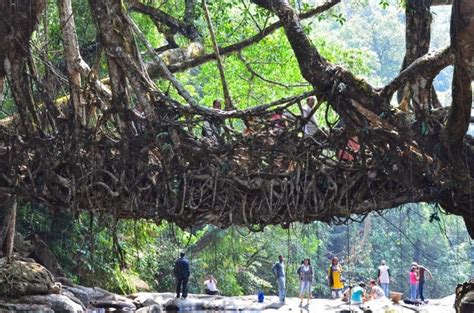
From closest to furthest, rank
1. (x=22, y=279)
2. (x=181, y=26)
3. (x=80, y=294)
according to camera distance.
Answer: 1. (x=22, y=279)
2. (x=181, y=26)
3. (x=80, y=294)

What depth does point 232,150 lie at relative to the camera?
7.19 metres

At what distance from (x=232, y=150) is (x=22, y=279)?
6005mm

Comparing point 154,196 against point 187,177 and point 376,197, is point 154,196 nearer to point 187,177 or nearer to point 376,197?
point 187,177

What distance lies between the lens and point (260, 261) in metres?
28.7

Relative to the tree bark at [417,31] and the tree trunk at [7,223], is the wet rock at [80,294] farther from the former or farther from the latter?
the tree bark at [417,31]

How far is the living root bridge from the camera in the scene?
6598 millimetres

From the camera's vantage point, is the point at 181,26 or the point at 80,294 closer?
the point at 181,26

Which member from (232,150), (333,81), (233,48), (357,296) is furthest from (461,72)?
(357,296)

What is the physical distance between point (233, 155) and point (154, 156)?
30.5 inches

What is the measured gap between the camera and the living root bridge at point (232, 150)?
6.60 meters

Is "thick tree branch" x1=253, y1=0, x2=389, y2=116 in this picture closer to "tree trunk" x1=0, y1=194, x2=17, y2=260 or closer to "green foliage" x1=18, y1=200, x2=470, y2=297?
"green foliage" x1=18, y1=200, x2=470, y2=297

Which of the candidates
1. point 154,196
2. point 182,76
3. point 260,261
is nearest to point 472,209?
point 154,196

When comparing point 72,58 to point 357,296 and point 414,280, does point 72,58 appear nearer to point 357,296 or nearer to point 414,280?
point 357,296

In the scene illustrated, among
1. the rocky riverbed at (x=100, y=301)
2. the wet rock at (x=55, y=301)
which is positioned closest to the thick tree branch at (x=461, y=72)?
the rocky riverbed at (x=100, y=301)
